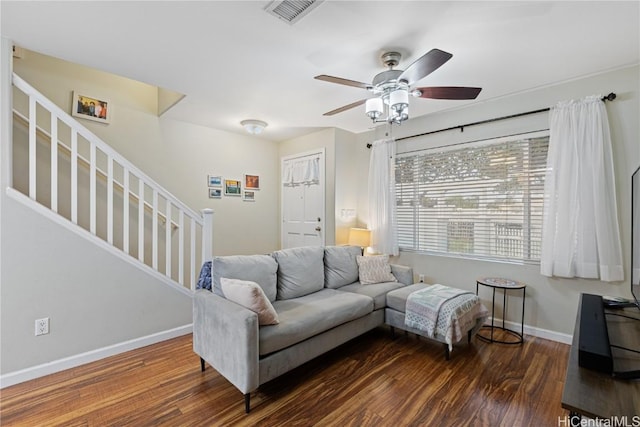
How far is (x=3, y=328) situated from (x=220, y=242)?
99.0 inches

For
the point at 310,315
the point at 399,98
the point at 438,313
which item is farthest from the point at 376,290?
the point at 399,98

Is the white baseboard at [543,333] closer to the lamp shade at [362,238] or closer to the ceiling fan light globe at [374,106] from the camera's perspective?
the lamp shade at [362,238]

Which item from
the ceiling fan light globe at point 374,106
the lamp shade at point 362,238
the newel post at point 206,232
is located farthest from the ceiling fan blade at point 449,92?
the newel post at point 206,232

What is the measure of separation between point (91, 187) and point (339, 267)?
8.26 ft

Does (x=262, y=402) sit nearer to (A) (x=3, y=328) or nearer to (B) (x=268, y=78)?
(A) (x=3, y=328)

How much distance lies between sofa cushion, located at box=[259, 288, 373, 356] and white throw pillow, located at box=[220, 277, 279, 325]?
70 mm

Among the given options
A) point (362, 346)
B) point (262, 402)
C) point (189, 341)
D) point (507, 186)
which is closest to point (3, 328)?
point (189, 341)

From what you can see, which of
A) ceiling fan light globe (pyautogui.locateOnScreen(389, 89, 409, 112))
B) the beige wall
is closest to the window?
ceiling fan light globe (pyautogui.locateOnScreen(389, 89, 409, 112))

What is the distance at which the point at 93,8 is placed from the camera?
183cm

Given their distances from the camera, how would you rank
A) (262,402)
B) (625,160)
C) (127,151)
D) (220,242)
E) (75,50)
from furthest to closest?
(220,242) < (127,151) < (625,160) < (75,50) < (262,402)

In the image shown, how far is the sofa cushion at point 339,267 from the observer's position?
10.4ft

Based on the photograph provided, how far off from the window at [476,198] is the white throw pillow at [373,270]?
0.73m

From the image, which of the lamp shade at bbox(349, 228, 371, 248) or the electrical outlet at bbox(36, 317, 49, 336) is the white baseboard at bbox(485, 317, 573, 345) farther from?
the electrical outlet at bbox(36, 317, 49, 336)

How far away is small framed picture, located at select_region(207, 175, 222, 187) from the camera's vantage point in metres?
4.36
